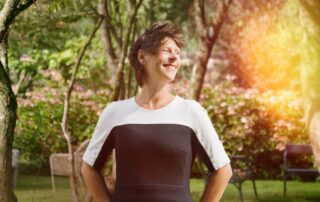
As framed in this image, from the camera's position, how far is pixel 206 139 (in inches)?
111

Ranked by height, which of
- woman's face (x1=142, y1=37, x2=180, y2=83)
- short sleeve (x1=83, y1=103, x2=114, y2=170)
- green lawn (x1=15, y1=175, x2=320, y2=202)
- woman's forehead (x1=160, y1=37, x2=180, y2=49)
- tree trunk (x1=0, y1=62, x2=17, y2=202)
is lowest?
green lawn (x1=15, y1=175, x2=320, y2=202)

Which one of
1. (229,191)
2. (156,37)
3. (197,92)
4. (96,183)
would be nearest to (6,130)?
(96,183)

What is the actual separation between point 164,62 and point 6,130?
3565mm

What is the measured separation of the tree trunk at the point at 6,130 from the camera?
6.15m

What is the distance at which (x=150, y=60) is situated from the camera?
289 centimetres

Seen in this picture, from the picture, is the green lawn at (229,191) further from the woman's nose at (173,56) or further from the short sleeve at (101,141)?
the woman's nose at (173,56)

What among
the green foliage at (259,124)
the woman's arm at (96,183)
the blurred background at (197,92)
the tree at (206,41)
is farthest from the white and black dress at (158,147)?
the green foliage at (259,124)

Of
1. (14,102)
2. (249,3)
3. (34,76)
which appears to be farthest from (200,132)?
(249,3)

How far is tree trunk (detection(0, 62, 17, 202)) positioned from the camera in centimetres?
615

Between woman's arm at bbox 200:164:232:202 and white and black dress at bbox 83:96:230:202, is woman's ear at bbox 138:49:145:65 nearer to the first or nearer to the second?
white and black dress at bbox 83:96:230:202

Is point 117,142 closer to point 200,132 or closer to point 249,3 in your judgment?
point 200,132

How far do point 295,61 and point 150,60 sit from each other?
71.6ft

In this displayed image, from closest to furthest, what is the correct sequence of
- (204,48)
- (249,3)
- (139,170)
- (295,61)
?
1. (139,170)
2. (204,48)
3. (295,61)
4. (249,3)

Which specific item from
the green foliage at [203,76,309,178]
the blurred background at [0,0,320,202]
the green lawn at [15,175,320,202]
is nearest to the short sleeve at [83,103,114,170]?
the blurred background at [0,0,320,202]
